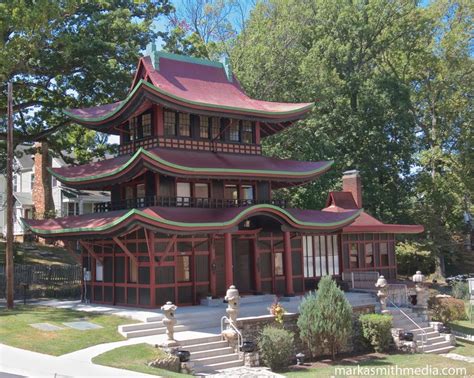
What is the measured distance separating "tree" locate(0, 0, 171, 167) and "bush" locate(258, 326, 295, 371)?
59.5ft

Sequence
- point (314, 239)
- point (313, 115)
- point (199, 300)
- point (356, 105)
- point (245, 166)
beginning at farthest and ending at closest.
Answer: point (356, 105)
point (313, 115)
point (314, 239)
point (245, 166)
point (199, 300)

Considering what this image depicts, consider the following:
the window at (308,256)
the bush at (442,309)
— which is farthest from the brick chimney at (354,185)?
the bush at (442,309)

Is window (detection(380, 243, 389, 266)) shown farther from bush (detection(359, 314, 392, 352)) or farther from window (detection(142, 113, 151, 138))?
window (detection(142, 113, 151, 138))

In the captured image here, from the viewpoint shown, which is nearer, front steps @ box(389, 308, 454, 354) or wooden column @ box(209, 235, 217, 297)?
front steps @ box(389, 308, 454, 354)

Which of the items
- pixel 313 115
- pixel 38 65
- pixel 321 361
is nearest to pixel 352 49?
pixel 313 115

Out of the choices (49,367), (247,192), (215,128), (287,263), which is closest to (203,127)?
(215,128)

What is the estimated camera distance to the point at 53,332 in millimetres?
19375

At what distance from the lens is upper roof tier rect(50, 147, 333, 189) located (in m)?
24.2

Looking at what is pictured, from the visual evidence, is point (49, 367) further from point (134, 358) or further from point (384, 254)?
point (384, 254)

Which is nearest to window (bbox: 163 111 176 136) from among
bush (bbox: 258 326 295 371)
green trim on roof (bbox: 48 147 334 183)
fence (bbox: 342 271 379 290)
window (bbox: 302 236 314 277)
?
green trim on roof (bbox: 48 147 334 183)

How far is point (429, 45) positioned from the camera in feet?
165

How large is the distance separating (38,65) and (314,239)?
18.5m

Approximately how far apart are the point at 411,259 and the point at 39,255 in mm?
29026

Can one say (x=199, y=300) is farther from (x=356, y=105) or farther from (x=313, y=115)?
(x=356, y=105)
